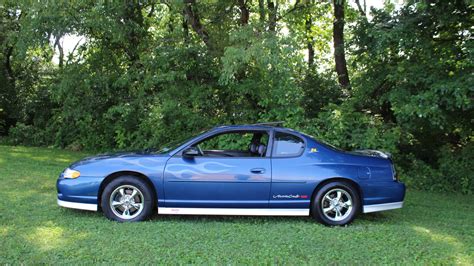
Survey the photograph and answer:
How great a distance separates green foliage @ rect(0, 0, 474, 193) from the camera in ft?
29.8

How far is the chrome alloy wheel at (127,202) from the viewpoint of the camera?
570 centimetres

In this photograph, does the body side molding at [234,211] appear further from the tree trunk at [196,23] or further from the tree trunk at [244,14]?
the tree trunk at [244,14]

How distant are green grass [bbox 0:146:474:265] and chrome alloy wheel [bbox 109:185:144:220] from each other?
0.22 metres

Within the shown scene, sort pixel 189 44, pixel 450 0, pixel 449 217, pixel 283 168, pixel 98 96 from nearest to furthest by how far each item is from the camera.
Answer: pixel 283 168, pixel 449 217, pixel 450 0, pixel 189 44, pixel 98 96

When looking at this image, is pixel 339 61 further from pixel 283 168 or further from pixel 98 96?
pixel 283 168

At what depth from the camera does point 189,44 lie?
37.8 ft

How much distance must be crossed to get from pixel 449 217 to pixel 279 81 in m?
4.95

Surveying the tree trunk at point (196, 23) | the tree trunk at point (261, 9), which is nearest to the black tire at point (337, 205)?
the tree trunk at point (261, 9)

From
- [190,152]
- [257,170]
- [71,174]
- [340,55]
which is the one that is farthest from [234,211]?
[340,55]

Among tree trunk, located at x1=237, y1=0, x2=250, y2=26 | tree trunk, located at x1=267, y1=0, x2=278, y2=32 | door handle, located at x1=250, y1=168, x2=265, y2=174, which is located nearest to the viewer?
door handle, located at x1=250, y1=168, x2=265, y2=174

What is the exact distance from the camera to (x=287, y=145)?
6.03 meters

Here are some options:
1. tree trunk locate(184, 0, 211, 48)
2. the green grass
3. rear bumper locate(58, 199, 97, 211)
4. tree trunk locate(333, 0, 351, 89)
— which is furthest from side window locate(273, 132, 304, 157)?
tree trunk locate(333, 0, 351, 89)

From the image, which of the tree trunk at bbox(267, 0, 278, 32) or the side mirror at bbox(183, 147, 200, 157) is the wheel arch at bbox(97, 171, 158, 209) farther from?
the tree trunk at bbox(267, 0, 278, 32)

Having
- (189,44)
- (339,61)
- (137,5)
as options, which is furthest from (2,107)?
(339,61)
